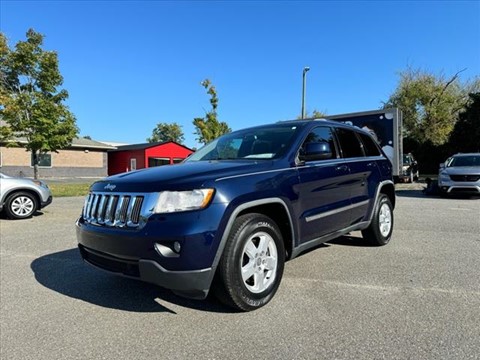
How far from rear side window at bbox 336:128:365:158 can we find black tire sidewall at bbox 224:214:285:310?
1.91m

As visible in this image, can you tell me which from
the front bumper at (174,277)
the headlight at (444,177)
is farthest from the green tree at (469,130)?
the front bumper at (174,277)

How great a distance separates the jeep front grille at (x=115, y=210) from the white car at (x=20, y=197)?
6809 mm

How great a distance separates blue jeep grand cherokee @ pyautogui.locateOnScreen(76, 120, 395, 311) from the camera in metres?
2.99

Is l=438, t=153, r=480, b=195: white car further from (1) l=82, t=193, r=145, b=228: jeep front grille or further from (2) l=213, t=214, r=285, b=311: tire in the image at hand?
(1) l=82, t=193, r=145, b=228: jeep front grille

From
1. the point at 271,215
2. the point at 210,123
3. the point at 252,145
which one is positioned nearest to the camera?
the point at 271,215

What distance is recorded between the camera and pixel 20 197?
9.39 meters

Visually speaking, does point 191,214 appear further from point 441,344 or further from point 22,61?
point 22,61

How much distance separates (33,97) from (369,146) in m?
19.2

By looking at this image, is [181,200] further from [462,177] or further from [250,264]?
[462,177]

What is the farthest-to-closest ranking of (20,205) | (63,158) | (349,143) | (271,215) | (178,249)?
(63,158), (20,205), (349,143), (271,215), (178,249)

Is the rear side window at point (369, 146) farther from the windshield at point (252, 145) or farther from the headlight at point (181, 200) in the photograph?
the headlight at point (181, 200)

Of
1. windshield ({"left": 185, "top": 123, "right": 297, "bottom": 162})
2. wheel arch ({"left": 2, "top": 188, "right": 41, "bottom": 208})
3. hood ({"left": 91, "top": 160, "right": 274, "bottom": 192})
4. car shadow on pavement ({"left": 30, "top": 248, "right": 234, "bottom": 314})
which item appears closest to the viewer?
hood ({"left": 91, "top": 160, "right": 274, "bottom": 192})

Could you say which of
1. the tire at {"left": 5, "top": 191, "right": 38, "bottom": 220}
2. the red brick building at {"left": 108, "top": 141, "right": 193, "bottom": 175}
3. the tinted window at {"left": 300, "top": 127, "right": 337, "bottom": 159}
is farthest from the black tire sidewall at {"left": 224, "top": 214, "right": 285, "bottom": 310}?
the red brick building at {"left": 108, "top": 141, "right": 193, "bottom": 175}

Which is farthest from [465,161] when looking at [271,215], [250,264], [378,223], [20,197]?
[20,197]
